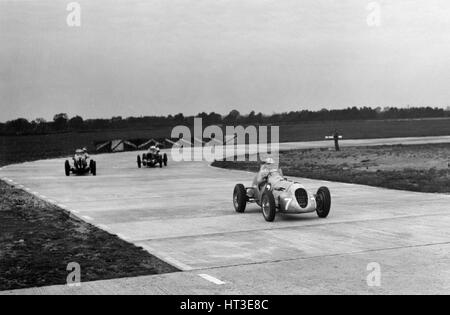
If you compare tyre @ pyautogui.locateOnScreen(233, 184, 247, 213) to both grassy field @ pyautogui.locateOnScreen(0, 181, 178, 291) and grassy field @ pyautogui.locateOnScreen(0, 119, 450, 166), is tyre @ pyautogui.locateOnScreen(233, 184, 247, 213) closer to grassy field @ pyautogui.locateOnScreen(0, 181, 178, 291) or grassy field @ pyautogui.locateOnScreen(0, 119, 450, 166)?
grassy field @ pyautogui.locateOnScreen(0, 181, 178, 291)

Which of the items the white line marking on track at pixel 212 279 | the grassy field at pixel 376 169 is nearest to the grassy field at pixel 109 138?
the grassy field at pixel 376 169

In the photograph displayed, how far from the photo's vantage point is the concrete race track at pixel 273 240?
8.16 m

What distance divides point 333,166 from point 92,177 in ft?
38.6

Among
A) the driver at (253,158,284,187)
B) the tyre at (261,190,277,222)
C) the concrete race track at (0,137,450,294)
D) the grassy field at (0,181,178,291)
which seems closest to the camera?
the concrete race track at (0,137,450,294)

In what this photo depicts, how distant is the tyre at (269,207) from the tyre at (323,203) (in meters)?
1.09

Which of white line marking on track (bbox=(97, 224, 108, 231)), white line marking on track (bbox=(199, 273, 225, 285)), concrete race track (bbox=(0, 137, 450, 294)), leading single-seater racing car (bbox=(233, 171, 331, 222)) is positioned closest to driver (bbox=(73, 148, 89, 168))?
concrete race track (bbox=(0, 137, 450, 294))

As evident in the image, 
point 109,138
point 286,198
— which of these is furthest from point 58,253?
point 109,138

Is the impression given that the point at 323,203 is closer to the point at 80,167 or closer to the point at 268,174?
the point at 268,174

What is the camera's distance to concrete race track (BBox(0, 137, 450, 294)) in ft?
26.8

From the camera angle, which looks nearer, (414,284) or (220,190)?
(414,284)

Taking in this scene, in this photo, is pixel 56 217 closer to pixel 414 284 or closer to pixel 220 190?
pixel 220 190

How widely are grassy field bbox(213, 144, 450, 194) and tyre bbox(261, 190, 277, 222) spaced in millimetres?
7337

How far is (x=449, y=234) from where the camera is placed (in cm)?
1158
